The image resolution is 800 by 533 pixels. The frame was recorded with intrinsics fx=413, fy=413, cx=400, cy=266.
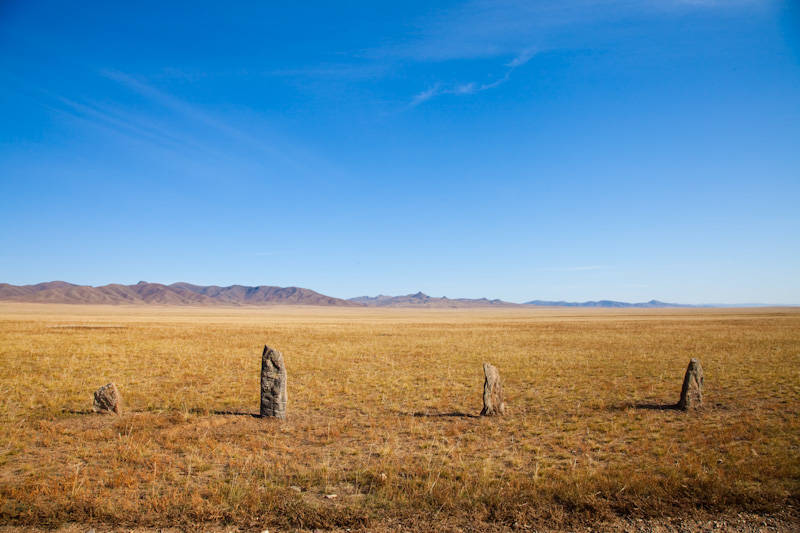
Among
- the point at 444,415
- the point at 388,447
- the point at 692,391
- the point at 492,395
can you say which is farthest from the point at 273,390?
the point at 692,391

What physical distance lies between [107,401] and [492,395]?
10814 millimetres

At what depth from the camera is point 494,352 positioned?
88.8 ft

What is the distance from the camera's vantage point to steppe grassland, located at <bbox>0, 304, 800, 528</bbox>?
5977 millimetres

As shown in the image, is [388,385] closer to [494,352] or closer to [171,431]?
[171,431]

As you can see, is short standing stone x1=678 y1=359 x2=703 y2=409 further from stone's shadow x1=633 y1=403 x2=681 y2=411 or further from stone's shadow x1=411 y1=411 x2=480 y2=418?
stone's shadow x1=411 y1=411 x2=480 y2=418

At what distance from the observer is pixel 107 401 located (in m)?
11.5

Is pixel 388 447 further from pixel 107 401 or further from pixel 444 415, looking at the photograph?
pixel 107 401

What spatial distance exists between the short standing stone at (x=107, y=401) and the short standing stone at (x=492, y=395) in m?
10.3

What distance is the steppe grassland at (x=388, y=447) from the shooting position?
19.6 feet

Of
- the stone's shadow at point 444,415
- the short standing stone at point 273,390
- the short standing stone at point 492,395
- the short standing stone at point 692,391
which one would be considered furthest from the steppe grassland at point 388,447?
the short standing stone at point 273,390

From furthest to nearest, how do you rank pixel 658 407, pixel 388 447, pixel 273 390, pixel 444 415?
1. pixel 658 407
2. pixel 444 415
3. pixel 273 390
4. pixel 388 447

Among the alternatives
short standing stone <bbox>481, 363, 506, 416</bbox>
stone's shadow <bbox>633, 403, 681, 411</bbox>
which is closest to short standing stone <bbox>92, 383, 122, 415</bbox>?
short standing stone <bbox>481, 363, 506, 416</bbox>

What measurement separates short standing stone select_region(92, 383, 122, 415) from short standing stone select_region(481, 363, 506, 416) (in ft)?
33.8

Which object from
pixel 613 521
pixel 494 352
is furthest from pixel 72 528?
pixel 494 352
